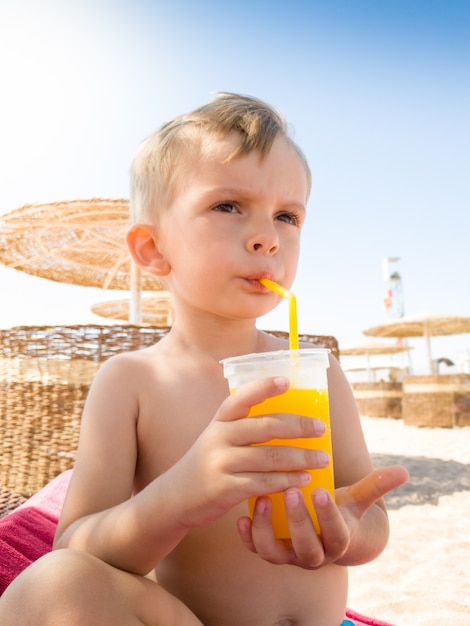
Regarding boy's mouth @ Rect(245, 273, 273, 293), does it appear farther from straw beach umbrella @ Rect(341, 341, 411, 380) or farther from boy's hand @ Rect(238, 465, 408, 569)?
straw beach umbrella @ Rect(341, 341, 411, 380)

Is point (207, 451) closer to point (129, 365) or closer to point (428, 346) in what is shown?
point (129, 365)

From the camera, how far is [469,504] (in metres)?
4.66

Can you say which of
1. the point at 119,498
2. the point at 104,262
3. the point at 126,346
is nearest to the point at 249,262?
the point at 119,498

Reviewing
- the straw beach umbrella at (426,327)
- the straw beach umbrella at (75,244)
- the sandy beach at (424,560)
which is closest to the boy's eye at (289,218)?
the sandy beach at (424,560)

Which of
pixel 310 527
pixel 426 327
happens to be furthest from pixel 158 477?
pixel 426 327

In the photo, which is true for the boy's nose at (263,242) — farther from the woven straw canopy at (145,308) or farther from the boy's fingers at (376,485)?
the woven straw canopy at (145,308)

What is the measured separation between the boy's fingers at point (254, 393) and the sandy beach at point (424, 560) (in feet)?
6.13

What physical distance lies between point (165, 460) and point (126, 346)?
8.08ft

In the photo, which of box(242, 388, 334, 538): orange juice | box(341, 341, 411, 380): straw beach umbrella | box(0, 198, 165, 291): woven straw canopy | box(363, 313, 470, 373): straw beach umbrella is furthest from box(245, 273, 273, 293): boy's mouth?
box(341, 341, 411, 380): straw beach umbrella

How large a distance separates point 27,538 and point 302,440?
116cm

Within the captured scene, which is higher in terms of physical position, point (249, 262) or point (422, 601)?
point (249, 262)

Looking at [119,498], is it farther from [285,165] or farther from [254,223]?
[285,165]

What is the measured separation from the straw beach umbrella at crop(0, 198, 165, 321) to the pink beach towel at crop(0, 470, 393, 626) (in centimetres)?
299

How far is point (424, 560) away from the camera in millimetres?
3160
